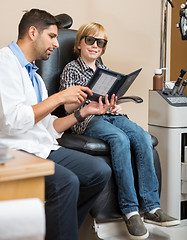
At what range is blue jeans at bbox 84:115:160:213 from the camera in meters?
1.93

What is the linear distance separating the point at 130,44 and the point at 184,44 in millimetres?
687

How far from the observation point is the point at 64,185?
4.78 feet

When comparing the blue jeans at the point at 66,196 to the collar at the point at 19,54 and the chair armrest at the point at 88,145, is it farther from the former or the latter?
the collar at the point at 19,54

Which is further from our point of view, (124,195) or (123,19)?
(123,19)

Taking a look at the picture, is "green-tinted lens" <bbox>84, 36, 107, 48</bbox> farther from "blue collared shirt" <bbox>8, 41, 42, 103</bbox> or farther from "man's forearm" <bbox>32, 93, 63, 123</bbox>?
"man's forearm" <bbox>32, 93, 63, 123</bbox>

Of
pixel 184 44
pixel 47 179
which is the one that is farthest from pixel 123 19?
pixel 47 179

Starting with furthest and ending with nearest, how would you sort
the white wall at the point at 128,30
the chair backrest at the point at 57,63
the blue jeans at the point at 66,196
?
the white wall at the point at 128,30
the chair backrest at the point at 57,63
the blue jeans at the point at 66,196

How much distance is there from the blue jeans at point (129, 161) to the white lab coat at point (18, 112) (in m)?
0.35

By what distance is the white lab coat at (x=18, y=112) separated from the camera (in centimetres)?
152

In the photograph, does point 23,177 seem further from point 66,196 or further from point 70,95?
point 70,95

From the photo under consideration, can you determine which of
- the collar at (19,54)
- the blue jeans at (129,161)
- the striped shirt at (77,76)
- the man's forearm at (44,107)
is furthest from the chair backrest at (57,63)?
the man's forearm at (44,107)

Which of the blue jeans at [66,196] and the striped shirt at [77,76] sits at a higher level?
the striped shirt at [77,76]

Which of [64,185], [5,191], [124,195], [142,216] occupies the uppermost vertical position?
[5,191]

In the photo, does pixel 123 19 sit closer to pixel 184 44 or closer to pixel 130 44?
pixel 130 44
